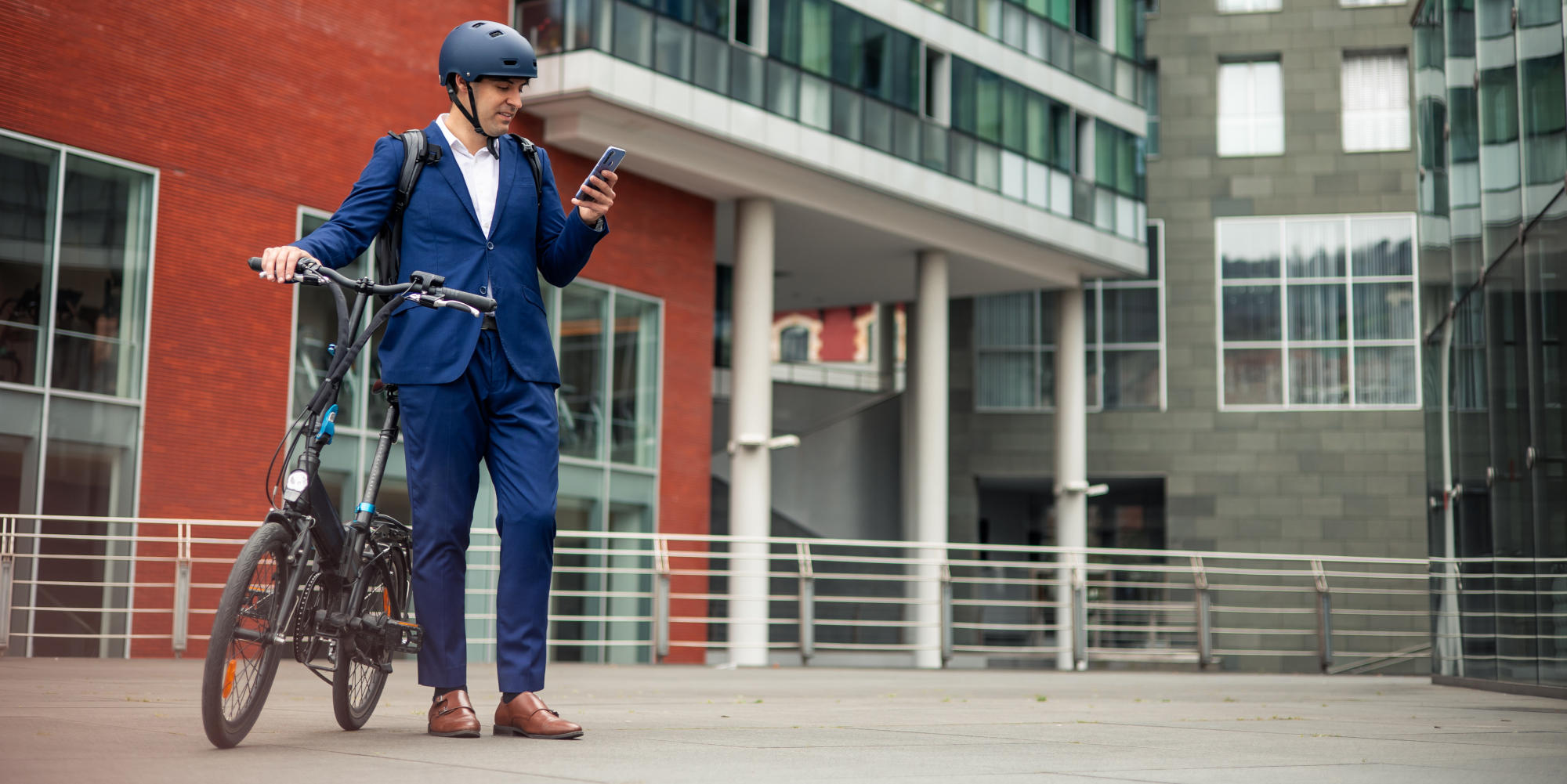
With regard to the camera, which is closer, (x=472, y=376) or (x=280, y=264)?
(x=280, y=264)

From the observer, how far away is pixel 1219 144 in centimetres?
3416

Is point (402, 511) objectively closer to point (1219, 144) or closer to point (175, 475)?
point (175, 475)

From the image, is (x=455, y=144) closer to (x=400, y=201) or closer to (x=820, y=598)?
(x=400, y=201)

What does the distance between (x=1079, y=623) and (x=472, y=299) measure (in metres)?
15.0

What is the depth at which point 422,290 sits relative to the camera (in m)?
4.57

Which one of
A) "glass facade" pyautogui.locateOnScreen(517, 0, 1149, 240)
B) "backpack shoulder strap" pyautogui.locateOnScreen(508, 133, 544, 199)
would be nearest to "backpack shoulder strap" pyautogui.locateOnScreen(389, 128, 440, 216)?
"backpack shoulder strap" pyautogui.locateOnScreen(508, 133, 544, 199)

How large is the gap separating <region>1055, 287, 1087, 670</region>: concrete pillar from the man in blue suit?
26643mm

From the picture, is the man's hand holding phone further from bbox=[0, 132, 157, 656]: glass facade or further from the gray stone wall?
the gray stone wall

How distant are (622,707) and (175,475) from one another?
36.4 feet

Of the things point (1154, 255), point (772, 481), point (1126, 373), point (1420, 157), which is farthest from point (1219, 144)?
point (1420, 157)

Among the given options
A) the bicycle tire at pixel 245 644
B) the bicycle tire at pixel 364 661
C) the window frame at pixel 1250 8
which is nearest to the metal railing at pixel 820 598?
the bicycle tire at pixel 364 661

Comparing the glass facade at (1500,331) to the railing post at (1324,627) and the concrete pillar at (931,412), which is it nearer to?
→ the railing post at (1324,627)

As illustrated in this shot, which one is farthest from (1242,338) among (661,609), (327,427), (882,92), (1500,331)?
(327,427)

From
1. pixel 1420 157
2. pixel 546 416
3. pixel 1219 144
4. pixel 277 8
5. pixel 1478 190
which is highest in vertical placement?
pixel 1219 144
